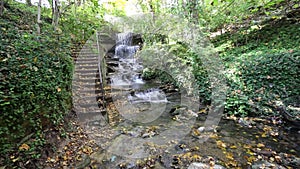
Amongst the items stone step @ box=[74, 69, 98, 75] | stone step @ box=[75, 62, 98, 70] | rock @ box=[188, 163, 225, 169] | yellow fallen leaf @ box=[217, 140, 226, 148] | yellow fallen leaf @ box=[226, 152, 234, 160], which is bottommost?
rock @ box=[188, 163, 225, 169]

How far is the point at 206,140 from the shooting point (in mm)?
3867

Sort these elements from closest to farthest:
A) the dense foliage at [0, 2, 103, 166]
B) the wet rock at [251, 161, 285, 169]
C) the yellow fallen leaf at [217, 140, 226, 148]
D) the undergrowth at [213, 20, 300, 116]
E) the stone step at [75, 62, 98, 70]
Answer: the dense foliage at [0, 2, 103, 166] → the wet rock at [251, 161, 285, 169] → the yellow fallen leaf at [217, 140, 226, 148] → the undergrowth at [213, 20, 300, 116] → the stone step at [75, 62, 98, 70]

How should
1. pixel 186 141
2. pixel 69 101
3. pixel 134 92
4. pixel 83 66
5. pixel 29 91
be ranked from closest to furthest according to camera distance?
1. pixel 29 91
2. pixel 186 141
3. pixel 69 101
4. pixel 83 66
5. pixel 134 92

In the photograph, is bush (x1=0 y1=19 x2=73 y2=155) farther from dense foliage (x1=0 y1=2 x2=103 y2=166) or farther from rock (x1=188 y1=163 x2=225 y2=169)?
rock (x1=188 y1=163 x2=225 y2=169)

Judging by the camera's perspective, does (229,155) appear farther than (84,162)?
Yes

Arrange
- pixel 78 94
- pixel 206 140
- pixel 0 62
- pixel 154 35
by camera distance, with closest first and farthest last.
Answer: pixel 0 62 → pixel 206 140 → pixel 78 94 → pixel 154 35

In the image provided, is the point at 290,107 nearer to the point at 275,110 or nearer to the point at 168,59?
the point at 275,110

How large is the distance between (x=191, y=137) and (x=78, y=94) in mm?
3312

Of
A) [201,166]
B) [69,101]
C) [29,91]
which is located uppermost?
[29,91]

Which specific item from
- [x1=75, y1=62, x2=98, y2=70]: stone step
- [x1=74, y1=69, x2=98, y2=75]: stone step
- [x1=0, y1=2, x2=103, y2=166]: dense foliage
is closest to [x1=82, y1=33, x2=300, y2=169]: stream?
[x1=0, y1=2, x2=103, y2=166]: dense foliage

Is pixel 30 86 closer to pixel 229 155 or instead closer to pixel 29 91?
pixel 29 91

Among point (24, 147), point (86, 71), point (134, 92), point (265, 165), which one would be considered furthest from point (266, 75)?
point (24, 147)

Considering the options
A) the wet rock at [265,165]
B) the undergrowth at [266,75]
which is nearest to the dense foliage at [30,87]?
the wet rock at [265,165]

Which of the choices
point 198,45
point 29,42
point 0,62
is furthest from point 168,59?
point 0,62
